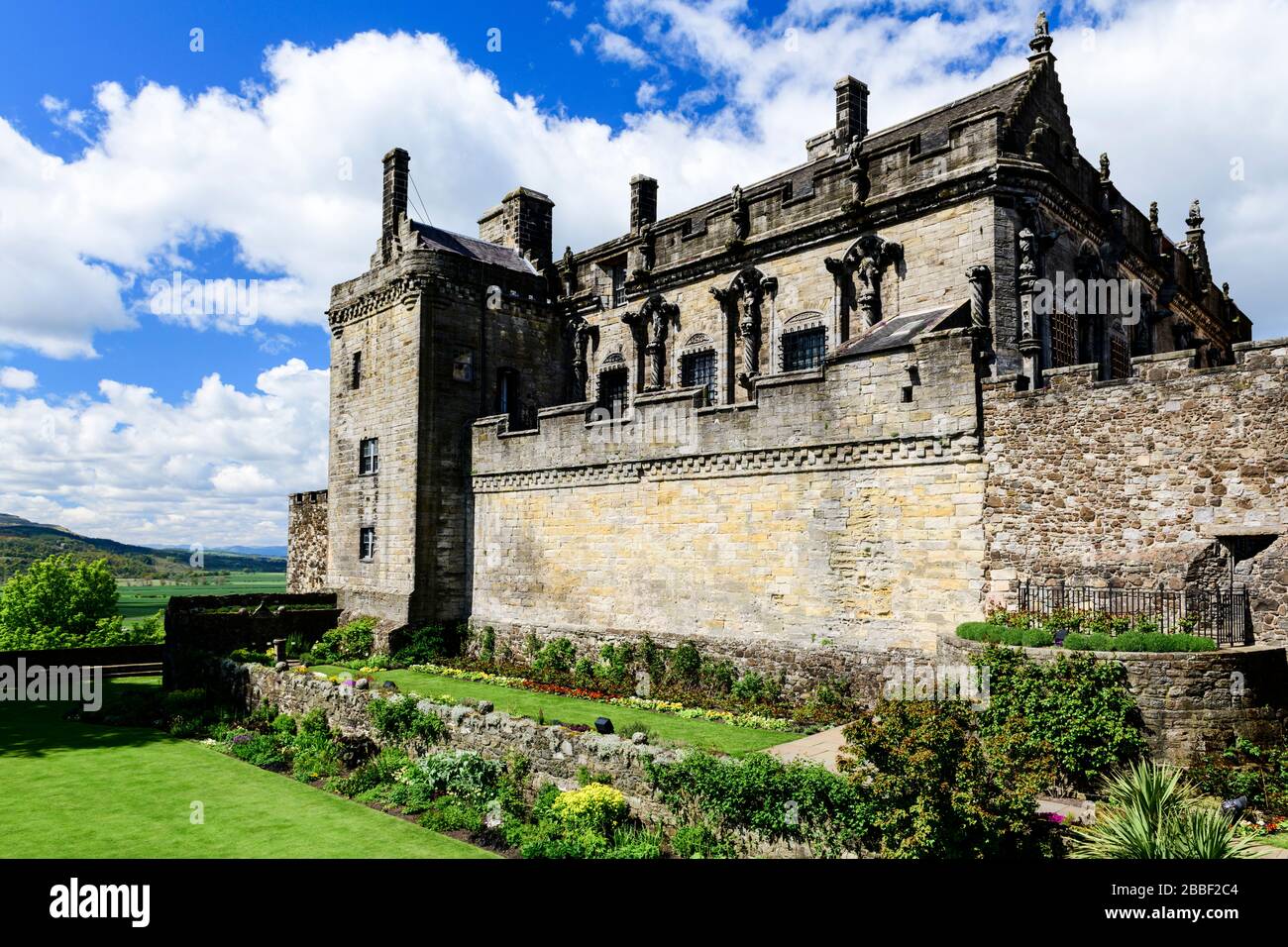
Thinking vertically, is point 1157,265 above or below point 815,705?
above

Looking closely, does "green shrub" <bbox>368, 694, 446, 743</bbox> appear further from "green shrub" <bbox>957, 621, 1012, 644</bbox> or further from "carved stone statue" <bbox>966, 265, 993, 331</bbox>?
"carved stone statue" <bbox>966, 265, 993, 331</bbox>

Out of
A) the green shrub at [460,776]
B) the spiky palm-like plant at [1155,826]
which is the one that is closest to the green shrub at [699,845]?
the green shrub at [460,776]

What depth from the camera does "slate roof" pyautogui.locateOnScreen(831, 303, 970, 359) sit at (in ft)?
63.9

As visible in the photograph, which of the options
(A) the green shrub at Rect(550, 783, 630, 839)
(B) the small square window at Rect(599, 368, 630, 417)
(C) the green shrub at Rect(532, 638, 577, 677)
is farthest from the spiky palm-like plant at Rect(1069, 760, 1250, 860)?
(B) the small square window at Rect(599, 368, 630, 417)

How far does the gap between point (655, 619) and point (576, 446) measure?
239 inches

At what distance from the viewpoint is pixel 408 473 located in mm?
29906

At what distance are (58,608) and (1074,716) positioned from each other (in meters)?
51.1

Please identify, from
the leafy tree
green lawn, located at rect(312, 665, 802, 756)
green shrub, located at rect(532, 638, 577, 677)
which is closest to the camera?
green lawn, located at rect(312, 665, 802, 756)

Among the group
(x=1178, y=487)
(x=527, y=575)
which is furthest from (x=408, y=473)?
(x=1178, y=487)

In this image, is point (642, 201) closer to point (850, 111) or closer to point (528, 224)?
point (528, 224)

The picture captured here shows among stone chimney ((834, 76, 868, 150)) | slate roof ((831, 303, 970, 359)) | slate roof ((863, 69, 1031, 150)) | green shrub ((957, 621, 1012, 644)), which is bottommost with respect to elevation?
green shrub ((957, 621, 1012, 644))

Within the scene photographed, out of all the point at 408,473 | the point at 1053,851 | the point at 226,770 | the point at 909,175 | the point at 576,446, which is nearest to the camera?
the point at 1053,851

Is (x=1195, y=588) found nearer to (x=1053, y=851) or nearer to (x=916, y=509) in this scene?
(x=916, y=509)

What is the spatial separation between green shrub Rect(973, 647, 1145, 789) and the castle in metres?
3.45
